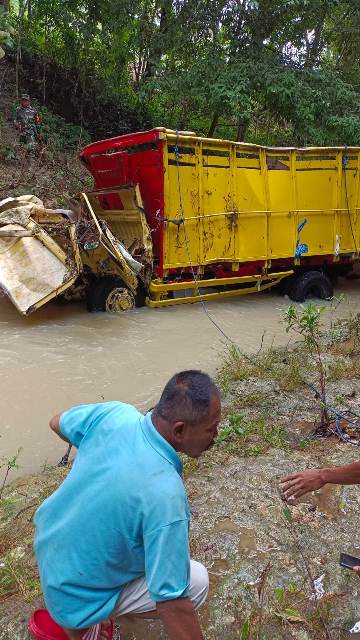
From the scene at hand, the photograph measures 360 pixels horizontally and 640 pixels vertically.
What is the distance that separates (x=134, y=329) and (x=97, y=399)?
2.06m

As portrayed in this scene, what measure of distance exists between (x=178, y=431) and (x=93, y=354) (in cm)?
494

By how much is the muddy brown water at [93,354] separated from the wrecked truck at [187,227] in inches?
14.2

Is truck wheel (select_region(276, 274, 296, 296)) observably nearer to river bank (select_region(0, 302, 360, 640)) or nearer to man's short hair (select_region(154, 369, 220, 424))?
river bank (select_region(0, 302, 360, 640))

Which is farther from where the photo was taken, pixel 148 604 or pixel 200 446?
pixel 148 604

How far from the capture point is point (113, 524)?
1.44 metres

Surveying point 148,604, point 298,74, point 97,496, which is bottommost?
point 148,604

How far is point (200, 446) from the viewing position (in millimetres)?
1492

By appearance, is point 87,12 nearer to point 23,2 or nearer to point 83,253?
point 23,2

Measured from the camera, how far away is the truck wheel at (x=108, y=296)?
24.5 ft

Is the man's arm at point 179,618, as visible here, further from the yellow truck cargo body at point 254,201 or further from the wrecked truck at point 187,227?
the yellow truck cargo body at point 254,201

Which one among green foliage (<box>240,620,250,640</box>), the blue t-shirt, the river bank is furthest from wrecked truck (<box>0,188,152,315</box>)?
the blue t-shirt

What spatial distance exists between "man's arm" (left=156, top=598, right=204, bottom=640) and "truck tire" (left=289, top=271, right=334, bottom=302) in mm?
7900

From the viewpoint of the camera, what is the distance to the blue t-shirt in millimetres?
1365

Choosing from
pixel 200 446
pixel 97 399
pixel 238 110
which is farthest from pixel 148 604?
pixel 238 110
